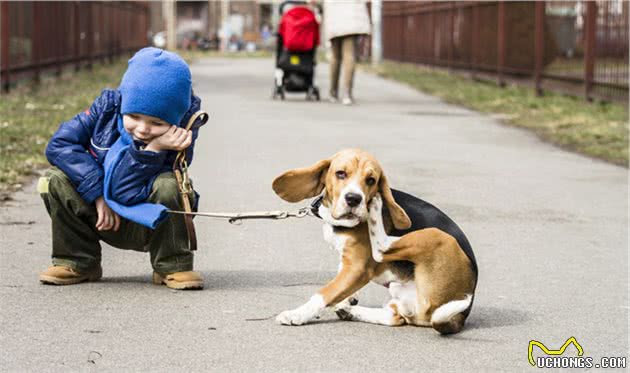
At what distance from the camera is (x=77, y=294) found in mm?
5809

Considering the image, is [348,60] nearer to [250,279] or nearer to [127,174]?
[250,279]

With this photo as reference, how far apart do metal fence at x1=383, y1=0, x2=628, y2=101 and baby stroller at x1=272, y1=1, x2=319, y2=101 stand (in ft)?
11.8

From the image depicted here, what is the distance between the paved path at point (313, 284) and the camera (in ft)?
15.8

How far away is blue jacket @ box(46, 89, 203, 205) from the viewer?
5.74m

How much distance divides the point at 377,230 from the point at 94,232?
155 centimetres

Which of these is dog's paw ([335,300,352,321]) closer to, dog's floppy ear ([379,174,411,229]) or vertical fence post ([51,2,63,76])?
dog's floppy ear ([379,174,411,229])

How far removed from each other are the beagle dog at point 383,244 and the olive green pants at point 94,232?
81 cm

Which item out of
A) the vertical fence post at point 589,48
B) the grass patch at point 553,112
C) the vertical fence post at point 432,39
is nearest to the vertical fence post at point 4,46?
the grass patch at point 553,112

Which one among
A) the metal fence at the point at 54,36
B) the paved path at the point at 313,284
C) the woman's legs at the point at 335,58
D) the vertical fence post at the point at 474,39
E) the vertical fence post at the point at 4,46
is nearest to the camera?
the paved path at the point at 313,284

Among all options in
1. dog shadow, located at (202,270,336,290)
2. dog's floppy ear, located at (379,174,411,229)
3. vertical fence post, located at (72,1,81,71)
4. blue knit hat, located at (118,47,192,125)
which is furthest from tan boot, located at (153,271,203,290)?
vertical fence post, located at (72,1,81,71)

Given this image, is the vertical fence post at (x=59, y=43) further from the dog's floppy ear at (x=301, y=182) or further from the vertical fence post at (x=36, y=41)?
the dog's floppy ear at (x=301, y=182)

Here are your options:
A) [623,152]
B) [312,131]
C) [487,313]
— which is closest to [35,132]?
[312,131]

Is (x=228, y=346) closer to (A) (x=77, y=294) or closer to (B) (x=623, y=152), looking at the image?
(A) (x=77, y=294)

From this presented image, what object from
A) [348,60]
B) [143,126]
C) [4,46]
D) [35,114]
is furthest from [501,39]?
[143,126]
